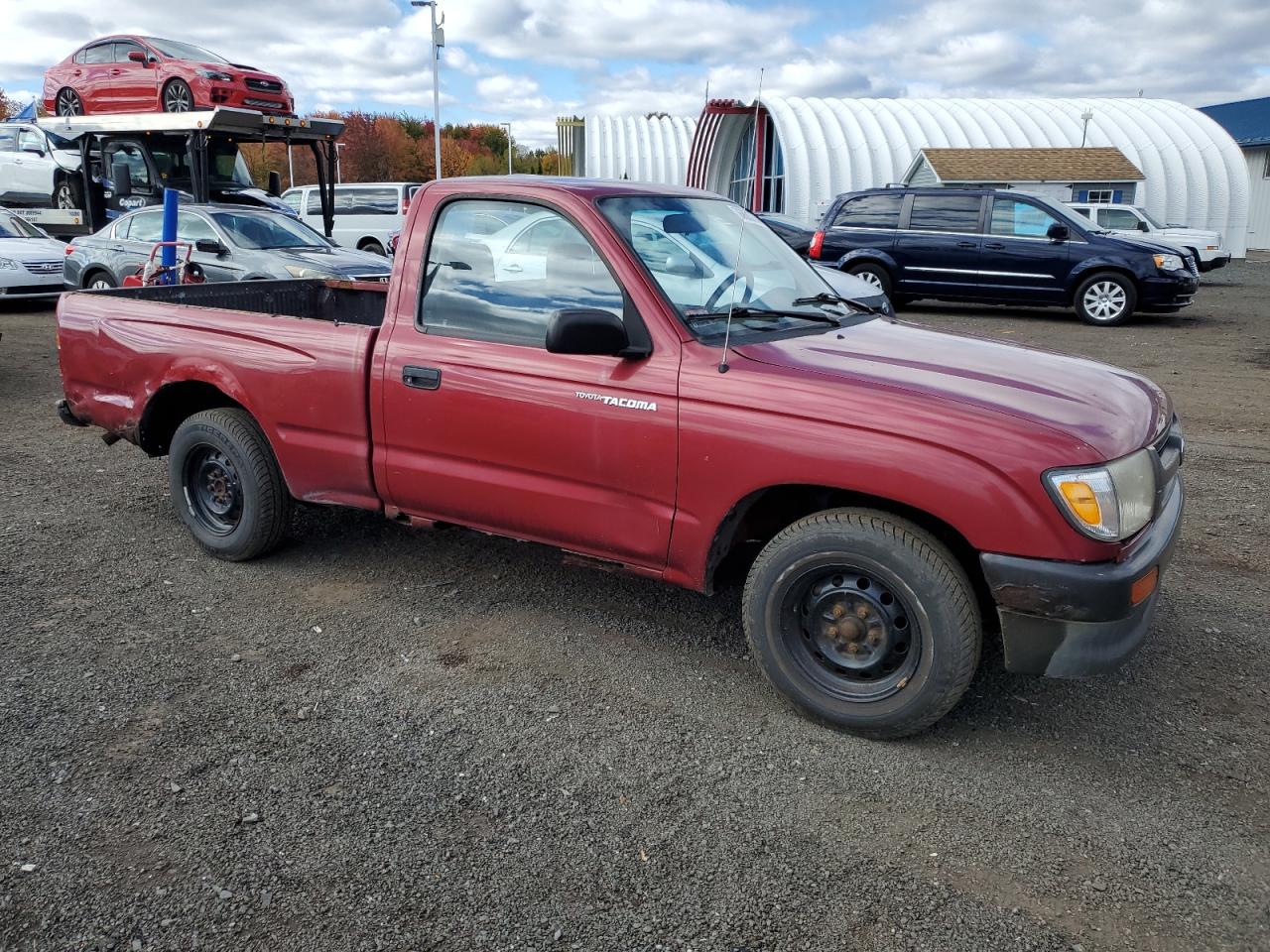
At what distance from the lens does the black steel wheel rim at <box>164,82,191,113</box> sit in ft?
56.2

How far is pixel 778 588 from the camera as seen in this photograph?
3.51m

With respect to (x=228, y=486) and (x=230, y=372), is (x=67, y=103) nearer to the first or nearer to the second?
(x=228, y=486)

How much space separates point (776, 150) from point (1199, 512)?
3122cm

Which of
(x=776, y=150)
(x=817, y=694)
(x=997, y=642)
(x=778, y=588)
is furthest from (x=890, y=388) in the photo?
(x=776, y=150)

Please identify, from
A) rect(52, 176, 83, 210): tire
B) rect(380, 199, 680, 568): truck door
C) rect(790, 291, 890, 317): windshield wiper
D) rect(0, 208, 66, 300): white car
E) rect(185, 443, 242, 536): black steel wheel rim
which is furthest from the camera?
rect(52, 176, 83, 210): tire

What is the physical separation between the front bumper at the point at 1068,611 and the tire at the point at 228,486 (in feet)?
10.9

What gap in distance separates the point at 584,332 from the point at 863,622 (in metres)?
1.37

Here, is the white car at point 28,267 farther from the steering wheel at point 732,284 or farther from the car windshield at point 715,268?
the steering wheel at point 732,284

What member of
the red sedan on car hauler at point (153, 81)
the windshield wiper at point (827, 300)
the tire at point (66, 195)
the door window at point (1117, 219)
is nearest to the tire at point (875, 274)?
the door window at point (1117, 219)

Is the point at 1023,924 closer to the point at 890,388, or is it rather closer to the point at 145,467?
the point at 890,388

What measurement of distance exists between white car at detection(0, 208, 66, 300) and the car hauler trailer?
2500 mm

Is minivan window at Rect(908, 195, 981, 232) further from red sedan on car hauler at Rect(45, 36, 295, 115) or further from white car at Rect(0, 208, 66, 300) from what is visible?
white car at Rect(0, 208, 66, 300)

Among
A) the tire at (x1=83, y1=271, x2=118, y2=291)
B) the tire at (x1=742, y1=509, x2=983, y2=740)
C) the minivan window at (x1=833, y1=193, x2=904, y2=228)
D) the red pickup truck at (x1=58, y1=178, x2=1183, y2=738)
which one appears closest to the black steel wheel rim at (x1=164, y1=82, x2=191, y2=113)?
the tire at (x1=83, y1=271, x2=118, y2=291)

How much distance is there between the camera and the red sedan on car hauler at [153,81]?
17047 millimetres
